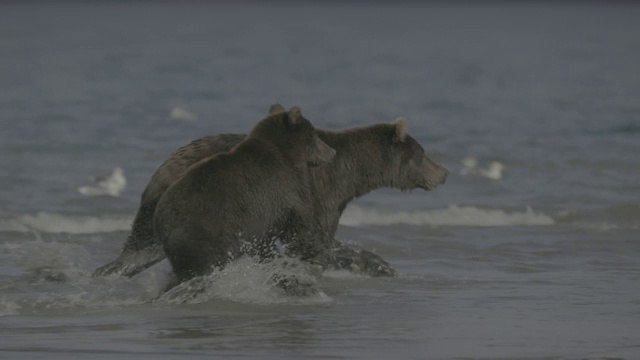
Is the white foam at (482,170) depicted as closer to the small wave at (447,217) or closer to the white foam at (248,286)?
the small wave at (447,217)

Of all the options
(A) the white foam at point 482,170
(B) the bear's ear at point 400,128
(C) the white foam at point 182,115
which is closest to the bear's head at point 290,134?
(B) the bear's ear at point 400,128

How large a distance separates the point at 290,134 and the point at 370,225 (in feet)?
15.7

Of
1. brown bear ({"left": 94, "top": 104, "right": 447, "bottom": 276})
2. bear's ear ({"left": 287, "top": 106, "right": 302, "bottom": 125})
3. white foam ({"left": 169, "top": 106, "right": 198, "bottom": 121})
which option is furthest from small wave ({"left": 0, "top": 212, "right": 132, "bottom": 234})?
white foam ({"left": 169, "top": 106, "right": 198, "bottom": 121})

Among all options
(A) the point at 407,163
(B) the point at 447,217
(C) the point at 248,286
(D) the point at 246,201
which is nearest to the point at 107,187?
(B) the point at 447,217

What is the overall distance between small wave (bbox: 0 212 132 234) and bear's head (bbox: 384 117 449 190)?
11.7ft

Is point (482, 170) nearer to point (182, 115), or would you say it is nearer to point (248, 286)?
point (182, 115)

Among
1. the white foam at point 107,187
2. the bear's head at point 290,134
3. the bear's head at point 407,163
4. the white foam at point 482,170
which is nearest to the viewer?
the bear's head at point 290,134

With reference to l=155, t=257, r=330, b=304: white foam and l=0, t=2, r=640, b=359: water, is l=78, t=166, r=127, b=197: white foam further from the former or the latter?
l=155, t=257, r=330, b=304: white foam

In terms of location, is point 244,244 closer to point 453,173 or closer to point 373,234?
point 373,234

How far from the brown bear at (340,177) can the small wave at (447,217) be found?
131 inches

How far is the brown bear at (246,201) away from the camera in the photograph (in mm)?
9453

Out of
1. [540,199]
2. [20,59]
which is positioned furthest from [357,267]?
[20,59]

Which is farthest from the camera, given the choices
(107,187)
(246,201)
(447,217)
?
(107,187)

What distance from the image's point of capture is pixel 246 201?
32.0 feet
